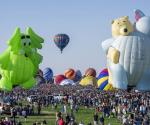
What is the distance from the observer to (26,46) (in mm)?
35094

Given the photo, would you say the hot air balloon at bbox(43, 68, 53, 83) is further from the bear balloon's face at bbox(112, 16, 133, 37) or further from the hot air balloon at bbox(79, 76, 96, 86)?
the bear balloon's face at bbox(112, 16, 133, 37)

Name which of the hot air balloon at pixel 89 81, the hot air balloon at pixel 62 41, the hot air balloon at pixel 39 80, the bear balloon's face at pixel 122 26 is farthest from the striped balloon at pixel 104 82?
the hot air balloon at pixel 89 81

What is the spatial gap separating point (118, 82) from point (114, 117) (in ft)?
30.6

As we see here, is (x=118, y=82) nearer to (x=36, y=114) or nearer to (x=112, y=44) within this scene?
(x=112, y=44)

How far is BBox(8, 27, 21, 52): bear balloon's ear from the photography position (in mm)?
34250

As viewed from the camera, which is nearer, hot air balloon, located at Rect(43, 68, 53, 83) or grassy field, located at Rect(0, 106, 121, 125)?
grassy field, located at Rect(0, 106, 121, 125)

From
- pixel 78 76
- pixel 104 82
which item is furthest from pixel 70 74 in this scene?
pixel 104 82

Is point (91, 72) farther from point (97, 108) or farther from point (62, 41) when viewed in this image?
point (97, 108)

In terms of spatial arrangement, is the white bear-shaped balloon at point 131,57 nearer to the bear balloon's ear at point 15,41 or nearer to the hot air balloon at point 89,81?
the bear balloon's ear at point 15,41

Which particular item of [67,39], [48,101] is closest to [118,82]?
[48,101]

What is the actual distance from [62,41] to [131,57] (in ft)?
86.2

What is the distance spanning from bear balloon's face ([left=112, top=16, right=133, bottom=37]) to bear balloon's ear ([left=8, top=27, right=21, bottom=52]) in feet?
25.0

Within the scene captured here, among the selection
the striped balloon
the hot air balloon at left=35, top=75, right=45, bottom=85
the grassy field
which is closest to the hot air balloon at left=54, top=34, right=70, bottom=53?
the hot air balloon at left=35, top=75, right=45, bottom=85

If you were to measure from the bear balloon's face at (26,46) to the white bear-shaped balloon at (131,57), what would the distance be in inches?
240
